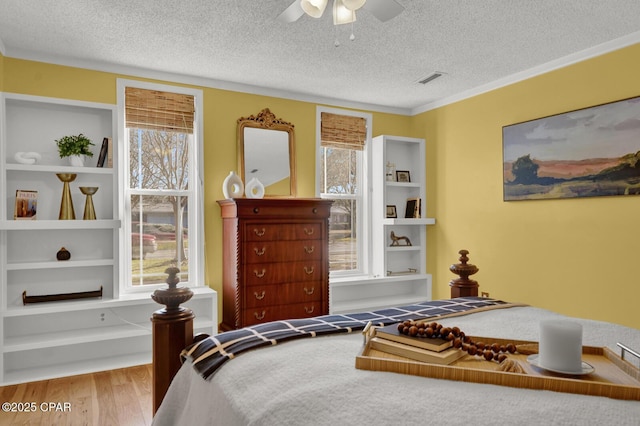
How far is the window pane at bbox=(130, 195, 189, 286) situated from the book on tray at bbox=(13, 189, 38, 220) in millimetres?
747

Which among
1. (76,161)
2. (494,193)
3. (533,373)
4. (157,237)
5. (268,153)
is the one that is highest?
(268,153)

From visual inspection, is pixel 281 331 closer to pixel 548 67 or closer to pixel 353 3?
pixel 353 3

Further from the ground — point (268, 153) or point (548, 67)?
point (548, 67)

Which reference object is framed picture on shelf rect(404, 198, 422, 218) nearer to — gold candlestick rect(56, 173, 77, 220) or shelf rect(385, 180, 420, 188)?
shelf rect(385, 180, 420, 188)

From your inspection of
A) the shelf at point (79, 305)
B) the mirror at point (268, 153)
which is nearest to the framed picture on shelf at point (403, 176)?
the mirror at point (268, 153)

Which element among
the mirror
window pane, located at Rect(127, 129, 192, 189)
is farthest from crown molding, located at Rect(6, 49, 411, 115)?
window pane, located at Rect(127, 129, 192, 189)

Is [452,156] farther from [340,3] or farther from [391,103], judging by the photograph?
[340,3]

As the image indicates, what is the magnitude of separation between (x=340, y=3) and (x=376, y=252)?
2.97m

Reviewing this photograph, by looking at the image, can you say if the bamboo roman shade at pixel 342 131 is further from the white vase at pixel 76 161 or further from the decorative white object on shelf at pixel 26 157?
the decorative white object on shelf at pixel 26 157

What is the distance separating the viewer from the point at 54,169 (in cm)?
312

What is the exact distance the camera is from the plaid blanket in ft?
4.45

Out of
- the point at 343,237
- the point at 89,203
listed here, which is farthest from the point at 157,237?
the point at 343,237

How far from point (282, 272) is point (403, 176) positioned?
6.83 ft

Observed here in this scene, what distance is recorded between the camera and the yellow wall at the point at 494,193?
10.3 feet
